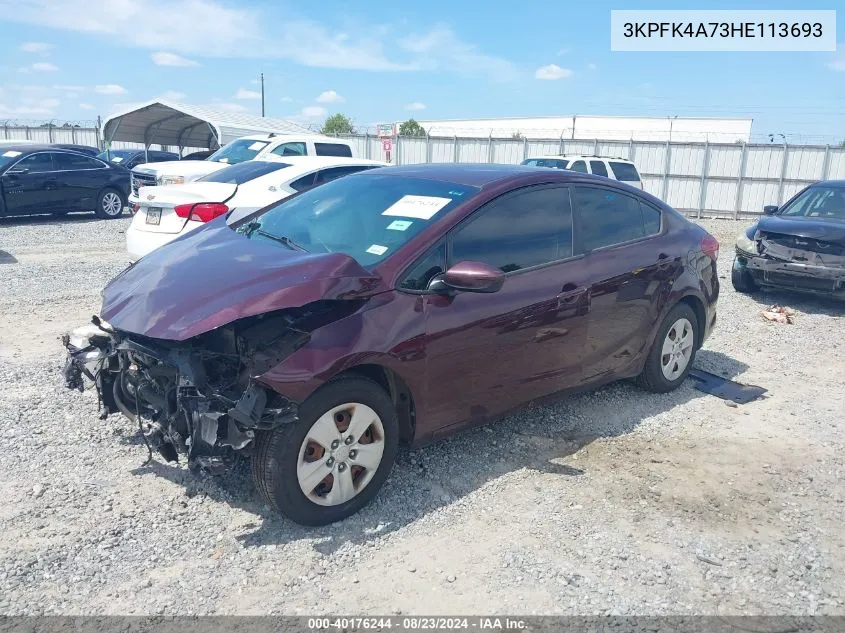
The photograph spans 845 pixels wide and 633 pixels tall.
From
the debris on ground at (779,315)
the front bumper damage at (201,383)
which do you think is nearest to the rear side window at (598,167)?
the debris on ground at (779,315)

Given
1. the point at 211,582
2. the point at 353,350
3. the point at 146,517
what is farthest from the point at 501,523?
the point at 146,517

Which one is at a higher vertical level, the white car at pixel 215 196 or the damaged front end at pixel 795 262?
the white car at pixel 215 196

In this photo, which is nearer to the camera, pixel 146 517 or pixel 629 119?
pixel 146 517

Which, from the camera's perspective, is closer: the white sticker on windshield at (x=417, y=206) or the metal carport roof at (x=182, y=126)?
the white sticker on windshield at (x=417, y=206)

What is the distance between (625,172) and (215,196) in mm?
12472

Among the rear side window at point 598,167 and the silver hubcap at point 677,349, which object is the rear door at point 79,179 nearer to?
the rear side window at point 598,167

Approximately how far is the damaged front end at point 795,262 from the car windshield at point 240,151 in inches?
391

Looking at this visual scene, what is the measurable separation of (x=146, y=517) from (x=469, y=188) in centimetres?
257

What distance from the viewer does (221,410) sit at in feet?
10.7

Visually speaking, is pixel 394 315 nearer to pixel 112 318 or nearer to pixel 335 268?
pixel 335 268

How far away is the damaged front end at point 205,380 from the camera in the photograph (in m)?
3.25

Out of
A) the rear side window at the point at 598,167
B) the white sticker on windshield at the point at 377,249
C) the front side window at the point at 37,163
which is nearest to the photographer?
the white sticker on windshield at the point at 377,249

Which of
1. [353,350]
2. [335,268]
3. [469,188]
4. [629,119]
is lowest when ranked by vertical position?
[353,350]

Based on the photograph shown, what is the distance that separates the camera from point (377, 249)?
3.94 m
